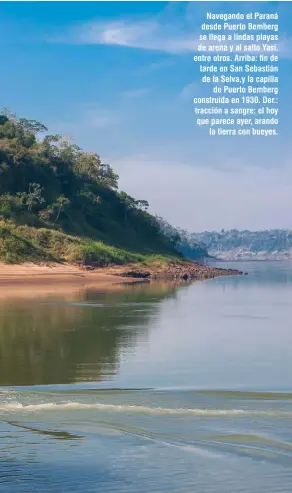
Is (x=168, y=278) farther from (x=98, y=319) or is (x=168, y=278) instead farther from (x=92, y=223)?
(x=98, y=319)

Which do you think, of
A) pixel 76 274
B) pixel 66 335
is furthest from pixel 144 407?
pixel 76 274

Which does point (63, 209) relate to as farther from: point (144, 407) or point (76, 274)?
point (144, 407)

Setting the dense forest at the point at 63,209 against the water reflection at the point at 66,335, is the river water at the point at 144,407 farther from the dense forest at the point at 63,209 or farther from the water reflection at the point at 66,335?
the dense forest at the point at 63,209

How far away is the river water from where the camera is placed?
8.62 m

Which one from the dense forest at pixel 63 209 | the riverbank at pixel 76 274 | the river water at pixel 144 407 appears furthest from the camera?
the dense forest at pixel 63 209

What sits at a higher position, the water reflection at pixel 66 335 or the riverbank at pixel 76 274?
the riverbank at pixel 76 274

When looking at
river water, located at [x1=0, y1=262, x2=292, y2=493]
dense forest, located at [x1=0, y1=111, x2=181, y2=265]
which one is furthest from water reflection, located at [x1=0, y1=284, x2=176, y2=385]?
dense forest, located at [x1=0, y1=111, x2=181, y2=265]

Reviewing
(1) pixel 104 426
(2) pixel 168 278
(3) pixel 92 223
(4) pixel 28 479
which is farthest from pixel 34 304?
(3) pixel 92 223

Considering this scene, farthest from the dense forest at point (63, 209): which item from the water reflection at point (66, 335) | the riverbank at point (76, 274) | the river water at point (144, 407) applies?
the river water at point (144, 407)

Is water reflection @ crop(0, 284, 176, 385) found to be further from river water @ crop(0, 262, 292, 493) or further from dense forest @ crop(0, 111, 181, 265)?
dense forest @ crop(0, 111, 181, 265)

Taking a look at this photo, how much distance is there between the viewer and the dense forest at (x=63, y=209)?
62.1 metres

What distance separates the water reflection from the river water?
0.04 m

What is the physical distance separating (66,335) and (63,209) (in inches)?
2213

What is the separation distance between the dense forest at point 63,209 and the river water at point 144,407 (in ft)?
114
